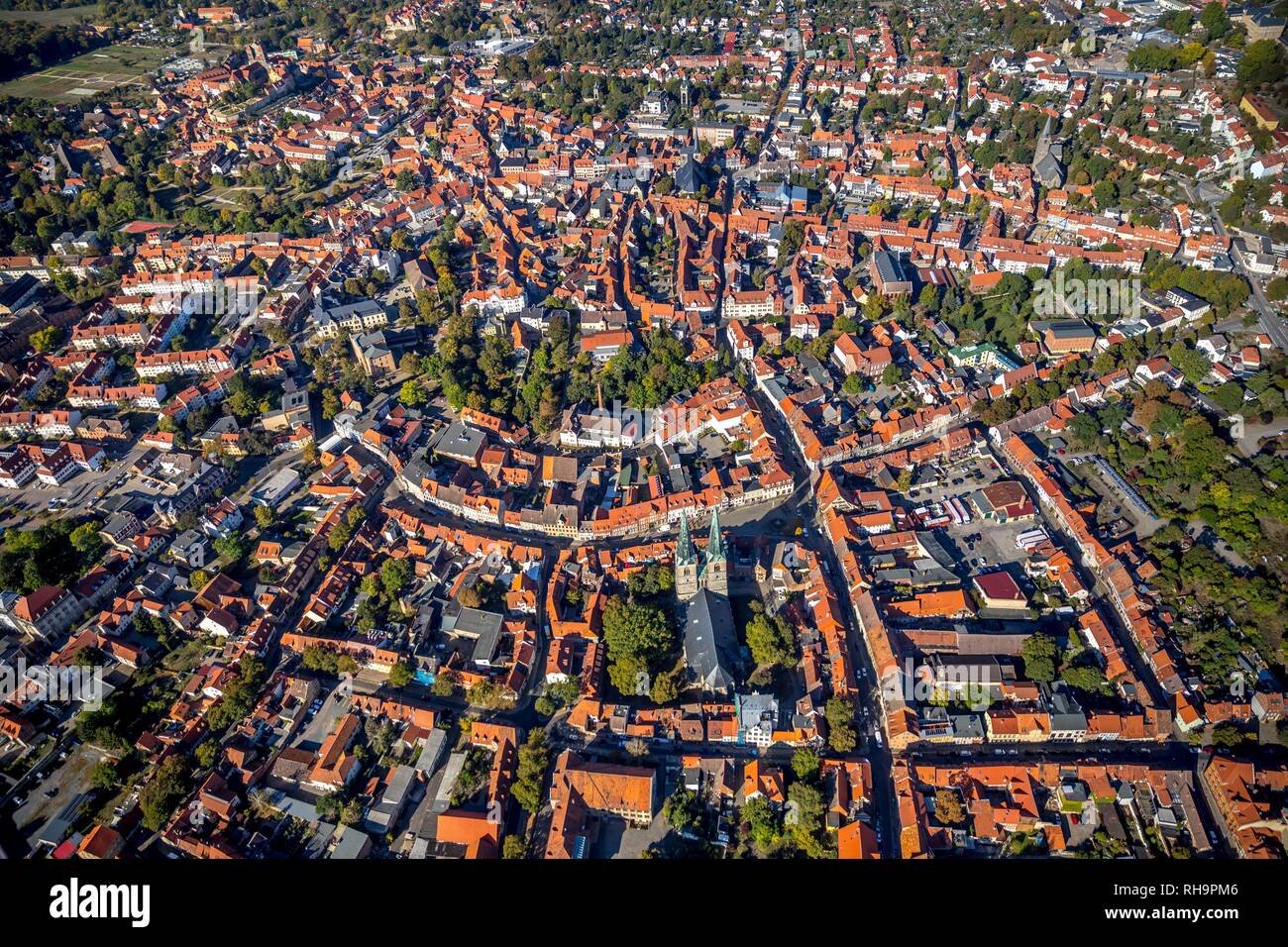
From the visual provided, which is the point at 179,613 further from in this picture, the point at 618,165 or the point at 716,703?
the point at 618,165

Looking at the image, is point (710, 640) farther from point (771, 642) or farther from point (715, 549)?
point (715, 549)

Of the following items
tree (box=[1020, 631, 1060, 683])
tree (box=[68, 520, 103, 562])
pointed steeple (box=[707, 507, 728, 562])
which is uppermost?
pointed steeple (box=[707, 507, 728, 562])

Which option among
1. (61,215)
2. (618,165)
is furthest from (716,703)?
(61,215)

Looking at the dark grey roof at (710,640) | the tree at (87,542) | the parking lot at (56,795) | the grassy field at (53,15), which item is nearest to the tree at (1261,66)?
the dark grey roof at (710,640)

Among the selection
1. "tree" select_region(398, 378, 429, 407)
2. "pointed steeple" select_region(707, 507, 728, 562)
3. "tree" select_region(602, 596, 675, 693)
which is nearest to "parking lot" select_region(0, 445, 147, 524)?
"tree" select_region(398, 378, 429, 407)

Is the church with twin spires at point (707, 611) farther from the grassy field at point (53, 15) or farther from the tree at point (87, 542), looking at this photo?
the grassy field at point (53, 15)

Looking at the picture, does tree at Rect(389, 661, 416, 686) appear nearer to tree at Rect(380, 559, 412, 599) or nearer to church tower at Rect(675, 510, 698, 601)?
tree at Rect(380, 559, 412, 599)

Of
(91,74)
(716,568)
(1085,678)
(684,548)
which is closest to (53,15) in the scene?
(91,74)
